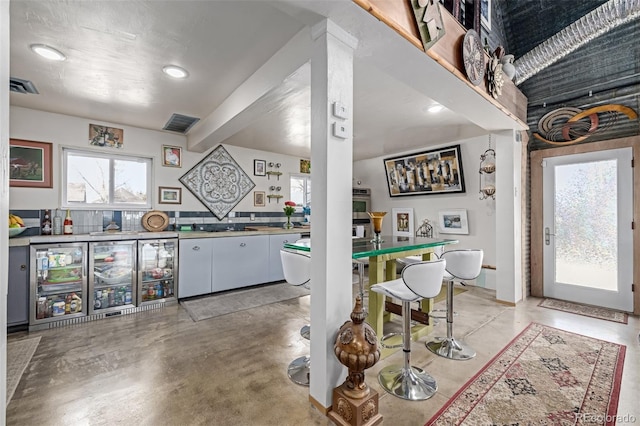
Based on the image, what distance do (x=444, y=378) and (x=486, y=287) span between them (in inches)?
116

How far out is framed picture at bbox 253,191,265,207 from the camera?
5.26m

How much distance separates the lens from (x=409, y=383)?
1963mm

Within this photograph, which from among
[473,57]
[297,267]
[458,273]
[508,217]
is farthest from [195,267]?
[508,217]

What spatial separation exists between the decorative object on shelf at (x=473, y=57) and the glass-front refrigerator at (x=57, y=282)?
14.5 ft

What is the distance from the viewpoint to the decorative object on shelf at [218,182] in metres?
4.60

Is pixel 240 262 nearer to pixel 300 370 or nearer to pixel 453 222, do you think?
pixel 300 370

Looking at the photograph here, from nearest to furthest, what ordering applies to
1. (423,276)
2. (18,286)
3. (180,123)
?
1. (423,276)
2. (18,286)
3. (180,123)

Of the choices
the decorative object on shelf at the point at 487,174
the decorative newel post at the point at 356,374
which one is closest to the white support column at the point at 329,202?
the decorative newel post at the point at 356,374

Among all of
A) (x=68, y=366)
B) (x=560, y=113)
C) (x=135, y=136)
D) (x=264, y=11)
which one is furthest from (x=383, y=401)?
(x=135, y=136)

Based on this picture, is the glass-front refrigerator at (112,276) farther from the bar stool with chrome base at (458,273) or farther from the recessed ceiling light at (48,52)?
the bar stool with chrome base at (458,273)

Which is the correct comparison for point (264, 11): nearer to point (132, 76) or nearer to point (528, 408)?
point (132, 76)

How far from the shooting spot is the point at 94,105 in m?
3.24

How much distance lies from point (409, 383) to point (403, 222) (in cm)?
393

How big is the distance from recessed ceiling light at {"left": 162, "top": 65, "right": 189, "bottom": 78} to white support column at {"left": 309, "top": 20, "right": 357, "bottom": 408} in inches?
54.6
